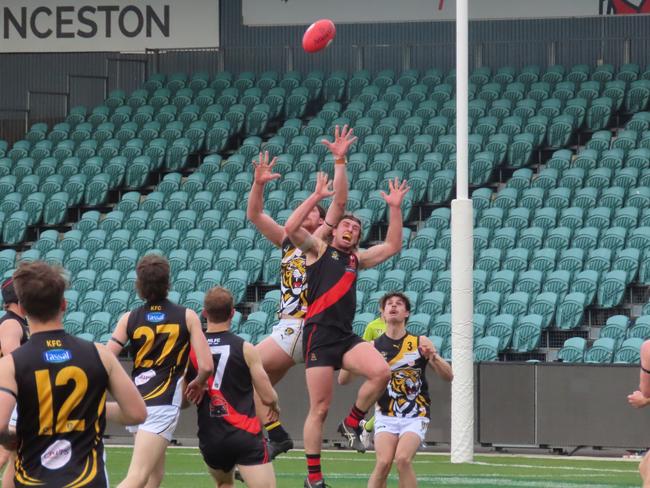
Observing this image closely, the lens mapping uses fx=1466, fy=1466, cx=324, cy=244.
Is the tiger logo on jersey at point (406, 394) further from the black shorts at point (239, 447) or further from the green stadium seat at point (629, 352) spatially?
the green stadium seat at point (629, 352)

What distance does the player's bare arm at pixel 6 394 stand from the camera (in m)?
5.73

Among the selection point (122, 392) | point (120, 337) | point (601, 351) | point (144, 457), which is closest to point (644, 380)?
point (144, 457)

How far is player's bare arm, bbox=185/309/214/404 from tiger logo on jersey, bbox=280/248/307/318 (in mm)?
2895

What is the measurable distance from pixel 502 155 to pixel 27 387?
768 inches

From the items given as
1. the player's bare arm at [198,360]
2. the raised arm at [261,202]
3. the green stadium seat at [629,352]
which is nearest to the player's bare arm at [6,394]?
the player's bare arm at [198,360]

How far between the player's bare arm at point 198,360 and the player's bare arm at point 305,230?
197cm

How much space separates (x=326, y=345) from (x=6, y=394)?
548cm

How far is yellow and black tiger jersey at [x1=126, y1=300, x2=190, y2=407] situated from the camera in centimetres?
888

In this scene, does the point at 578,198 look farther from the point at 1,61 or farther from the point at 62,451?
the point at 62,451

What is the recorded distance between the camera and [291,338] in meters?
11.7

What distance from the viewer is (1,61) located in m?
32.0

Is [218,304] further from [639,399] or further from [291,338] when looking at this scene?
[291,338]

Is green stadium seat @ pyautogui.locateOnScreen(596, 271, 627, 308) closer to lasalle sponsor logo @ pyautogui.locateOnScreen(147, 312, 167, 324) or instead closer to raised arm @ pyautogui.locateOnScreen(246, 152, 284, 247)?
raised arm @ pyautogui.locateOnScreen(246, 152, 284, 247)

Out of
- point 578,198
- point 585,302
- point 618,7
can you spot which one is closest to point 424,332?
point 585,302
